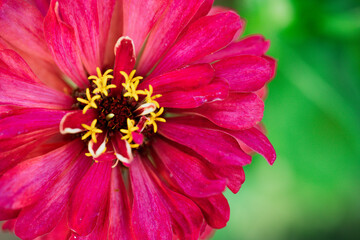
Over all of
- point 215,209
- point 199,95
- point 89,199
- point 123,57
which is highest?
point 123,57

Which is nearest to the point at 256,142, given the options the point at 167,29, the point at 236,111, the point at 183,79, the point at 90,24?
the point at 236,111

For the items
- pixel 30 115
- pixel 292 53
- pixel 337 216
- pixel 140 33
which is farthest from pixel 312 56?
pixel 30 115

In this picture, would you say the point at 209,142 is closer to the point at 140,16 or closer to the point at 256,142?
the point at 256,142

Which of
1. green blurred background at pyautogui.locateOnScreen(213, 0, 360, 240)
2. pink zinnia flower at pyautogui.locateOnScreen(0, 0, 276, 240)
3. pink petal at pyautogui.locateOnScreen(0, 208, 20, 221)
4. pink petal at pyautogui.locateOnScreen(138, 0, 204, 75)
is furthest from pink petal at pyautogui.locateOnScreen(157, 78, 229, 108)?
green blurred background at pyautogui.locateOnScreen(213, 0, 360, 240)

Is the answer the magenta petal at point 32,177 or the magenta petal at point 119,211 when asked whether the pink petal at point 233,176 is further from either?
the magenta petal at point 32,177

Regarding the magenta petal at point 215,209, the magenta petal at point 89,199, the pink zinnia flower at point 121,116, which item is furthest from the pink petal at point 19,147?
the magenta petal at point 215,209

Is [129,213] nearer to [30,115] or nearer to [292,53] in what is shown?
[30,115]

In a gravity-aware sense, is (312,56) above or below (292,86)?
above
